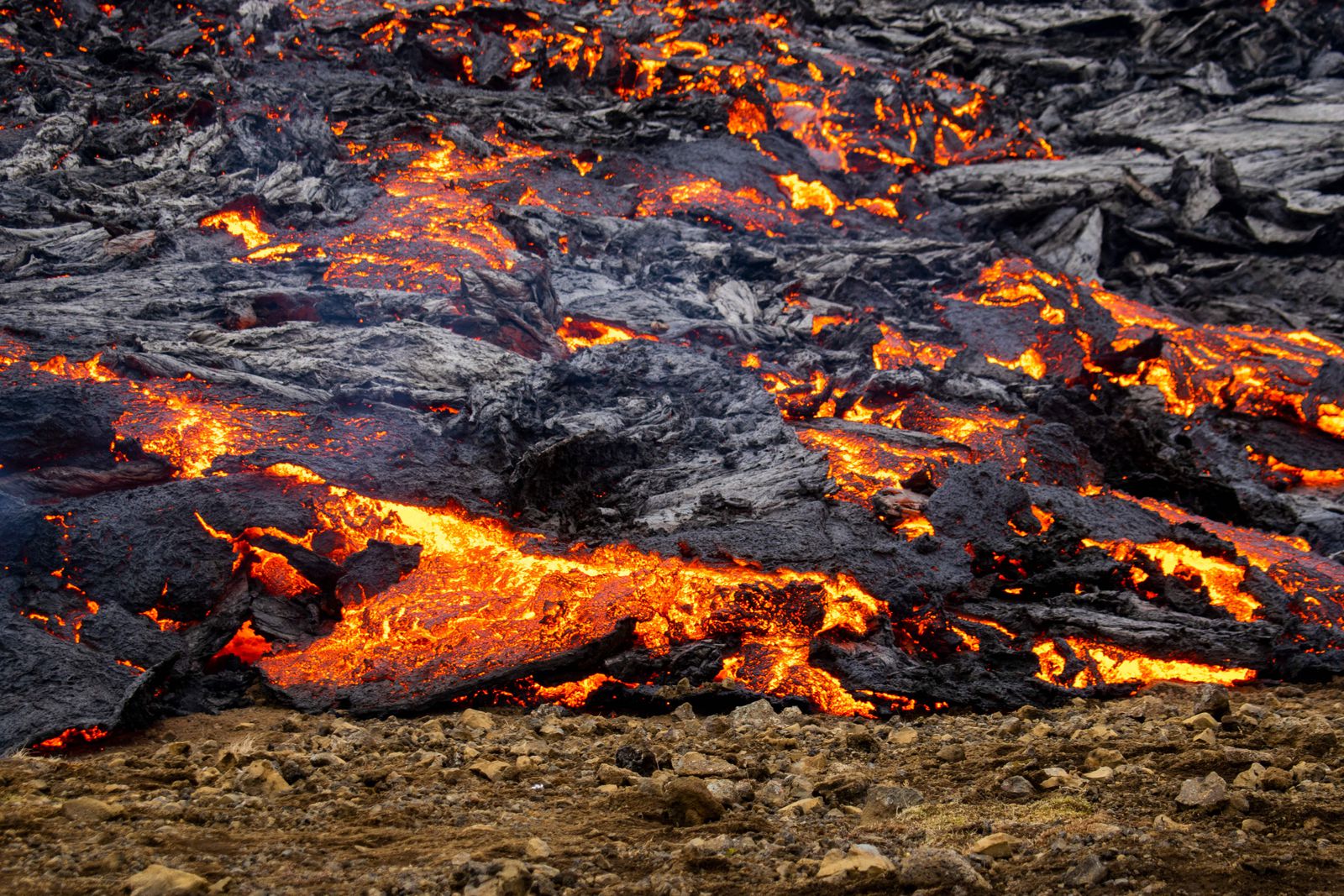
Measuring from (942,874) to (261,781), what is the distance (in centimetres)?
273

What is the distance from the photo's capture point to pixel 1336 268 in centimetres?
1525

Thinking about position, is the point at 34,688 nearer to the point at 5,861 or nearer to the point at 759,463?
the point at 5,861

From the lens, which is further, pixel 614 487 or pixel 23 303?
pixel 23 303

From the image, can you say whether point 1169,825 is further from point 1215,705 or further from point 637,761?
point 637,761

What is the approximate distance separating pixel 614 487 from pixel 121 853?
5.56 metres

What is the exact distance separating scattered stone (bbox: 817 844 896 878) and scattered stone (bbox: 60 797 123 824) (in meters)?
2.51

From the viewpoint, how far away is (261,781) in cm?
343

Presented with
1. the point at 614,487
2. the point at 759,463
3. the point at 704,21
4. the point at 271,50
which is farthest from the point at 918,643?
the point at 704,21

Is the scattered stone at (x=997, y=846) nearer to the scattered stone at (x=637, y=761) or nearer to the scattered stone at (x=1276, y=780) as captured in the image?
the scattered stone at (x=1276, y=780)

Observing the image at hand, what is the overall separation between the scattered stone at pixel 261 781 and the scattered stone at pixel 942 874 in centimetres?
252

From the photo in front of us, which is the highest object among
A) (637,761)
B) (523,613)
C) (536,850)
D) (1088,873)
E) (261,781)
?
(1088,873)

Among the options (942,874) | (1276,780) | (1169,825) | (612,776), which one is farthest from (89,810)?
(1276,780)

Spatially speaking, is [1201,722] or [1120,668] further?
[1120,668]

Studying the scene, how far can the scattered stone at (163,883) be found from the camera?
7.46 ft
